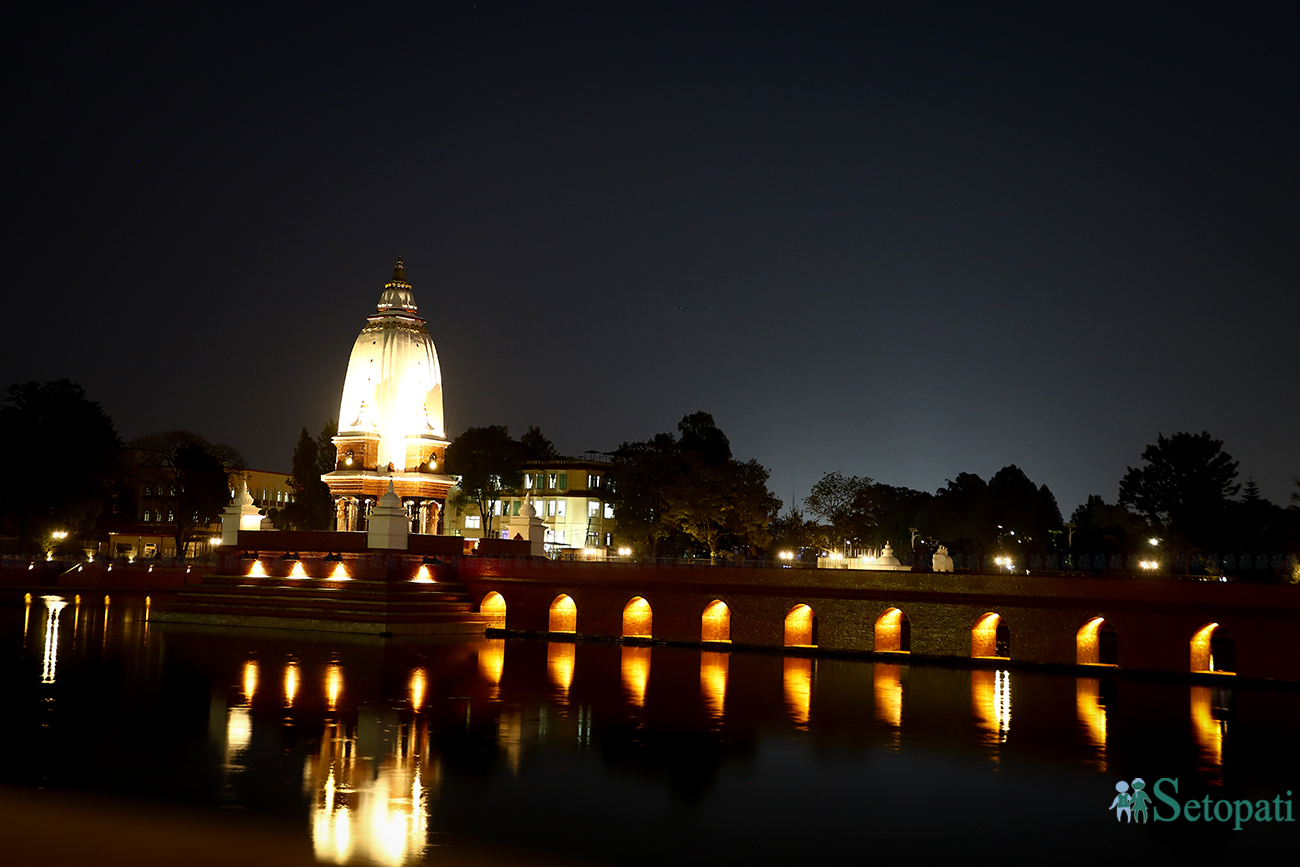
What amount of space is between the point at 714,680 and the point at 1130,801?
36.0 ft

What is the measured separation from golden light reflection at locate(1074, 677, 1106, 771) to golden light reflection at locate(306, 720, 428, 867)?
27.7 feet

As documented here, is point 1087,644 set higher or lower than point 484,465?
lower

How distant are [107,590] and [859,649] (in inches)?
1321

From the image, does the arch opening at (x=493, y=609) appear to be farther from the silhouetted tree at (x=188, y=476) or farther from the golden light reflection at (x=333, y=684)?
the silhouetted tree at (x=188, y=476)

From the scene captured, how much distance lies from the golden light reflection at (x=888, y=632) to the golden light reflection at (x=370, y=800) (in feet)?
50.5

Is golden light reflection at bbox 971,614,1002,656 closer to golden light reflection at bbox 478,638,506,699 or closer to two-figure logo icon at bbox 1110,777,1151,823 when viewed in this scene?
golden light reflection at bbox 478,638,506,699

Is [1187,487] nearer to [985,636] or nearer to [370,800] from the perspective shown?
[985,636]

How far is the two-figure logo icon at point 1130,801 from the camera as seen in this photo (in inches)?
497

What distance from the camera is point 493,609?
1357 inches

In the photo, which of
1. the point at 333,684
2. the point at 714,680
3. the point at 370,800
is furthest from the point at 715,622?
the point at 370,800

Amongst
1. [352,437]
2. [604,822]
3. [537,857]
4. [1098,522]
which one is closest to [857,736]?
[604,822]

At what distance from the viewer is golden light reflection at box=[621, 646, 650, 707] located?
20577 mm

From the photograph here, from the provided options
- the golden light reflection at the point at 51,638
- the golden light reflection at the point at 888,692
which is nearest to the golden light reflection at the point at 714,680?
the golden light reflection at the point at 888,692

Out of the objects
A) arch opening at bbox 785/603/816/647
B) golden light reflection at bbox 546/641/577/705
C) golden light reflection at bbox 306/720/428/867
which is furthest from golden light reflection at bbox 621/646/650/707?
golden light reflection at bbox 306/720/428/867
